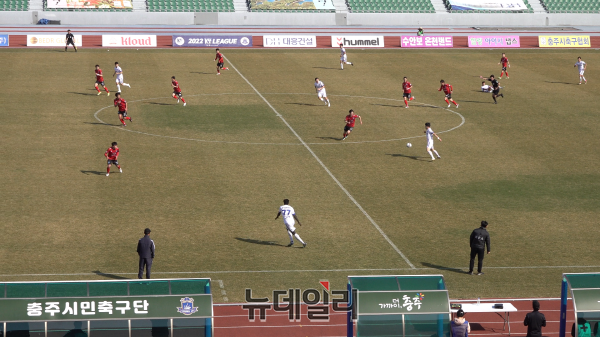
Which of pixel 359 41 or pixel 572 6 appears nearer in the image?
pixel 359 41

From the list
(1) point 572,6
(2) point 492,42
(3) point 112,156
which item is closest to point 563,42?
(2) point 492,42

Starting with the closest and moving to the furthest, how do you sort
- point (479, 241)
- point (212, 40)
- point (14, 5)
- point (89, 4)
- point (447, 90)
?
point (479, 241) < point (447, 90) < point (212, 40) < point (14, 5) < point (89, 4)

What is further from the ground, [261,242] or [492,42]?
[492,42]

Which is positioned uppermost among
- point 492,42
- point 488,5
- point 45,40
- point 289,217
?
point 488,5

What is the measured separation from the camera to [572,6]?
96812 millimetres

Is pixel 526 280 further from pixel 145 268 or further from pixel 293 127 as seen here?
pixel 293 127

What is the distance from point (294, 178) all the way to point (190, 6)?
6043cm

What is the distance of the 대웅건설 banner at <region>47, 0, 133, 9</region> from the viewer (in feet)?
285

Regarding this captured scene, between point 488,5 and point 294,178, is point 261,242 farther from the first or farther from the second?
point 488,5

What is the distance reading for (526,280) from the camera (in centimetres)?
2436

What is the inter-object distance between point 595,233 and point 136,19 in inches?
2696

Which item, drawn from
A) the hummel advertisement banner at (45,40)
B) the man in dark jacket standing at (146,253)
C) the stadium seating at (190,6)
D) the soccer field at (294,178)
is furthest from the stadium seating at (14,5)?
the man in dark jacket standing at (146,253)

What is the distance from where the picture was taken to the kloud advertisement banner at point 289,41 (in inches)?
2827

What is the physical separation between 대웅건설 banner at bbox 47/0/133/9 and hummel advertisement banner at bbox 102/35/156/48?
65.5 feet
